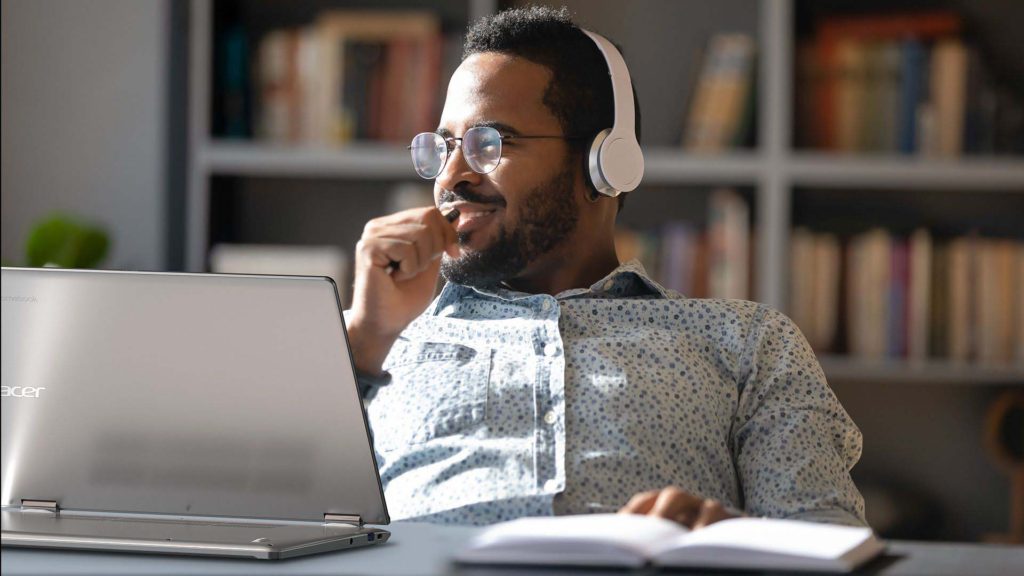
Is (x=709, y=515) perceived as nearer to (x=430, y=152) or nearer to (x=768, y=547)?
(x=768, y=547)

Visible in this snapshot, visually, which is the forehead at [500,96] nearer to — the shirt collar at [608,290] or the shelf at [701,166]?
the shirt collar at [608,290]

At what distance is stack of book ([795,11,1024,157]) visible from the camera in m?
2.52

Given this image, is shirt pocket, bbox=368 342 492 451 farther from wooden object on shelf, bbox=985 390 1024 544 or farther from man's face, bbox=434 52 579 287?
wooden object on shelf, bbox=985 390 1024 544

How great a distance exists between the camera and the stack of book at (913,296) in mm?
2527

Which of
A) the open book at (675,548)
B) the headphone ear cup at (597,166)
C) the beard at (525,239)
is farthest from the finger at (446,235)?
the open book at (675,548)

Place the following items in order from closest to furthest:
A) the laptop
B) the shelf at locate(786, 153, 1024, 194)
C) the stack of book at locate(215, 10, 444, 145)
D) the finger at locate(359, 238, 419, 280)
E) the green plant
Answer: the laptop → the finger at locate(359, 238, 419, 280) → the green plant → the shelf at locate(786, 153, 1024, 194) → the stack of book at locate(215, 10, 444, 145)

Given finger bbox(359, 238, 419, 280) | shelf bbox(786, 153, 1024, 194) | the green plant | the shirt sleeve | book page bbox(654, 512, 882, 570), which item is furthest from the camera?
shelf bbox(786, 153, 1024, 194)

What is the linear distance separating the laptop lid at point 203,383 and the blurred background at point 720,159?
151 centimetres

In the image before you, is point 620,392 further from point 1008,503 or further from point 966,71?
point 1008,503

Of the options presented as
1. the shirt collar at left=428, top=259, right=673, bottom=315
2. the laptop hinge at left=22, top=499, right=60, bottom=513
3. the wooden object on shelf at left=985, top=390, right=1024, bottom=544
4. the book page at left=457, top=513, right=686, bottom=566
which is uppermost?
the shirt collar at left=428, top=259, right=673, bottom=315

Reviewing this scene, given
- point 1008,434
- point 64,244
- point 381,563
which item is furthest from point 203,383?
point 1008,434

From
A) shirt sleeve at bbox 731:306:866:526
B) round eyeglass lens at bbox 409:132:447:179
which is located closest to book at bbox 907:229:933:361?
shirt sleeve at bbox 731:306:866:526

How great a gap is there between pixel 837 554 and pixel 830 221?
203 cm

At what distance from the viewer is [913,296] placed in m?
2.53
